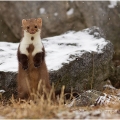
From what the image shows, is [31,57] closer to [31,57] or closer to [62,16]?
[31,57]

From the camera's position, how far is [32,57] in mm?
5520

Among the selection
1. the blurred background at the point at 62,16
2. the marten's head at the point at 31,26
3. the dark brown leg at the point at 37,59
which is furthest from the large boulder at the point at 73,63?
→ the blurred background at the point at 62,16

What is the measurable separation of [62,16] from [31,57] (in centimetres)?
498

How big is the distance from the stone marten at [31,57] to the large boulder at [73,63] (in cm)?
88

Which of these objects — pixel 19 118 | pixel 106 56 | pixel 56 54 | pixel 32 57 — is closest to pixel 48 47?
pixel 56 54

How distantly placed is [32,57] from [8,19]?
5.45 metres

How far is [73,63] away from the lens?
22.0 ft

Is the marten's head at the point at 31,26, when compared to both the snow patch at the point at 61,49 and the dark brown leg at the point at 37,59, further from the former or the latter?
the snow patch at the point at 61,49

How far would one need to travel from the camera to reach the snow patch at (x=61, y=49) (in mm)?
6722

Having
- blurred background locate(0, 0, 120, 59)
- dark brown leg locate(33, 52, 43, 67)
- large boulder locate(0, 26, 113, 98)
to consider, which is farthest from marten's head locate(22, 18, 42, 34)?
blurred background locate(0, 0, 120, 59)

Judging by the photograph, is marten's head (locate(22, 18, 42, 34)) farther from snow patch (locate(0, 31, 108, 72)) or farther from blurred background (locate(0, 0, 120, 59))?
blurred background (locate(0, 0, 120, 59))

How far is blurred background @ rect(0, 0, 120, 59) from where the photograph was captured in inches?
391

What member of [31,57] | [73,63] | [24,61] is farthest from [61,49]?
[24,61]

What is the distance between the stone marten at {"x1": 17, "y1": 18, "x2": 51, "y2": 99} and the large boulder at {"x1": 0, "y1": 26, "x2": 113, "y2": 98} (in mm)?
875
